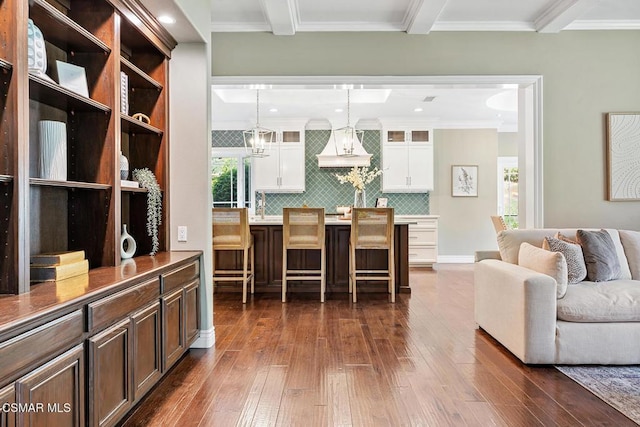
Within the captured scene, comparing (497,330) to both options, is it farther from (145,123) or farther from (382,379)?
(145,123)

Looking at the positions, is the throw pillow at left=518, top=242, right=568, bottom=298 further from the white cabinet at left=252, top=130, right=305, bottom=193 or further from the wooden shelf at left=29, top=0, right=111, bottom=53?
the white cabinet at left=252, top=130, right=305, bottom=193

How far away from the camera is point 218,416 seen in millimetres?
2121

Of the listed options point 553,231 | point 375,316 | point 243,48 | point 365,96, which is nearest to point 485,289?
point 553,231

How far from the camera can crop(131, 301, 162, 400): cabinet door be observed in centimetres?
204

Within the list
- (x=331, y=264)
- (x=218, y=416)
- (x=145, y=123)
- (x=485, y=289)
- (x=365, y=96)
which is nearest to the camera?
(x=218, y=416)

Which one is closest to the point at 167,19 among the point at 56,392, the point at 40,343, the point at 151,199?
the point at 151,199

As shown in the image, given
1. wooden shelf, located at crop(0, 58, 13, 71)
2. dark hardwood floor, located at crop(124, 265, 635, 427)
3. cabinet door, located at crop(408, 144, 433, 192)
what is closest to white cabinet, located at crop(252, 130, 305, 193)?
cabinet door, located at crop(408, 144, 433, 192)

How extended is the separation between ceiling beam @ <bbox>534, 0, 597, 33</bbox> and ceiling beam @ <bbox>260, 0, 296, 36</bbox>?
8.05 ft

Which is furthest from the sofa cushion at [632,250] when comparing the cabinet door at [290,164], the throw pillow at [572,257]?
the cabinet door at [290,164]

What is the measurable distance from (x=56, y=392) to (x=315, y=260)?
12.9 ft

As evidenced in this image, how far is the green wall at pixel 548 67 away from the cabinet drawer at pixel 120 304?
8.83 ft

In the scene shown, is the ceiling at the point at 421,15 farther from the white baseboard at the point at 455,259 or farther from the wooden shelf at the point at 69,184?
the white baseboard at the point at 455,259

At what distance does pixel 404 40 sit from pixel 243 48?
5.48ft

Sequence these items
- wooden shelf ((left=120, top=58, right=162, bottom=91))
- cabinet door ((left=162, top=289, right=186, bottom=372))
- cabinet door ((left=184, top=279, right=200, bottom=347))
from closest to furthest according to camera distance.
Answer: cabinet door ((left=162, top=289, right=186, bottom=372))
wooden shelf ((left=120, top=58, right=162, bottom=91))
cabinet door ((left=184, top=279, right=200, bottom=347))
